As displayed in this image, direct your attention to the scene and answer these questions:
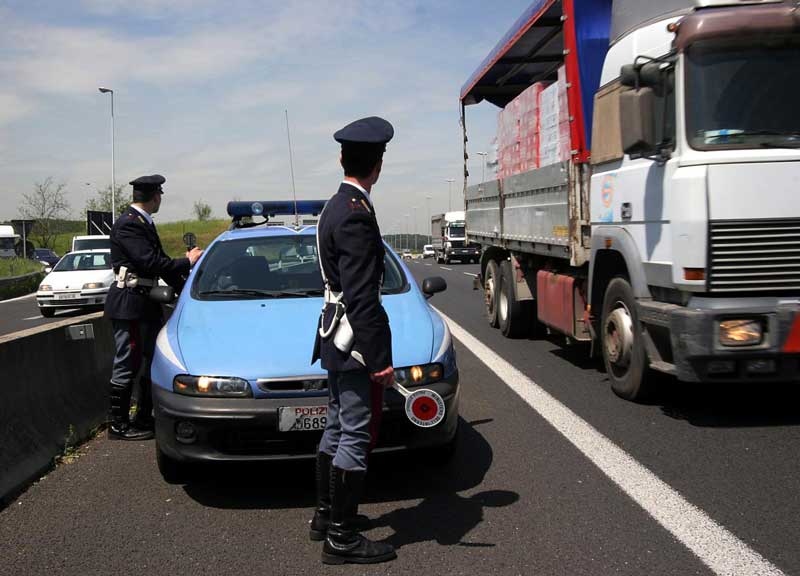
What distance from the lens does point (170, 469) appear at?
4.76 m

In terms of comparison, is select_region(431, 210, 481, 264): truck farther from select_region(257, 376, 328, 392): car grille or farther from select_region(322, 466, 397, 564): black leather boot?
select_region(322, 466, 397, 564): black leather boot

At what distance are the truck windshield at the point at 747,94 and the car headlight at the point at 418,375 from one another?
247 centimetres

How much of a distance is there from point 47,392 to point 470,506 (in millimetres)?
2984

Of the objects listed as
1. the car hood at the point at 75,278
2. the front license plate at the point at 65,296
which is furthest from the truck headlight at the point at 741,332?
the front license plate at the point at 65,296

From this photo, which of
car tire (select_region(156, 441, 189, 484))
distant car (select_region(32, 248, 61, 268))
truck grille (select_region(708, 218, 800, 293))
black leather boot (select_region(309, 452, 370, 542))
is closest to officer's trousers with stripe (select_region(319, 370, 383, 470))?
black leather boot (select_region(309, 452, 370, 542))

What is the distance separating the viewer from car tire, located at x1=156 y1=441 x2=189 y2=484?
15.4 feet

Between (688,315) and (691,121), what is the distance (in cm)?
131

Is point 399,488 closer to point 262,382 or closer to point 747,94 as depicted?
point 262,382

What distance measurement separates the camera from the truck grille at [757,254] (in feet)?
17.8

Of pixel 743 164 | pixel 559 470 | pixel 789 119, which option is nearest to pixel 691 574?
pixel 559 470

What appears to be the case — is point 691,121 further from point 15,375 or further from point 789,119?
point 15,375

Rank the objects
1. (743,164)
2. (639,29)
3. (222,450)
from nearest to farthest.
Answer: (222,450), (743,164), (639,29)

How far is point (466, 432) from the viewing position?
5.88m

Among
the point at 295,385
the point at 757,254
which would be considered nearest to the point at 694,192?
the point at 757,254
